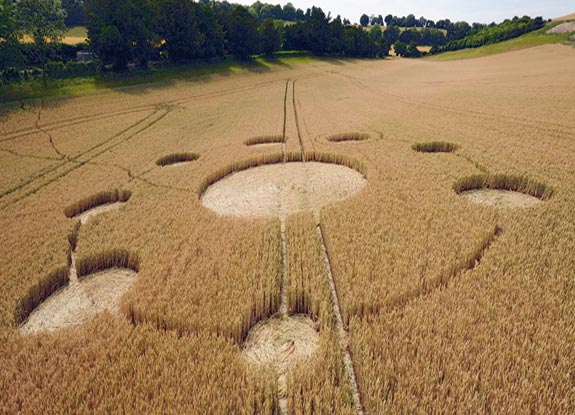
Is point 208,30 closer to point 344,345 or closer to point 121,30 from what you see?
point 121,30

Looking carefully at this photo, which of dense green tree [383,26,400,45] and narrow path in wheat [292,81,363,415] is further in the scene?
dense green tree [383,26,400,45]

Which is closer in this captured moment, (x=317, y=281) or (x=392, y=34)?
(x=317, y=281)

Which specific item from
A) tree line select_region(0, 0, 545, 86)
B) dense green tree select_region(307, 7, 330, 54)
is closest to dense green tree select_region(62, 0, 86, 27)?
tree line select_region(0, 0, 545, 86)

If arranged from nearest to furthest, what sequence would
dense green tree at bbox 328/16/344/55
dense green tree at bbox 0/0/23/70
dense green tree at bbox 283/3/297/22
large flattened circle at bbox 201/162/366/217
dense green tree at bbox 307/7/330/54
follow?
large flattened circle at bbox 201/162/366/217 → dense green tree at bbox 0/0/23/70 → dense green tree at bbox 307/7/330/54 → dense green tree at bbox 328/16/344/55 → dense green tree at bbox 283/3/297/22

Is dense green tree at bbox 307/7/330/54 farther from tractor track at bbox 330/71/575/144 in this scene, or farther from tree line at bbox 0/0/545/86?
tractor track at bbox 330/71/575/144

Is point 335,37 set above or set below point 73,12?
below

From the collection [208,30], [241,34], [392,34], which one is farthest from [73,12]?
[392,34]

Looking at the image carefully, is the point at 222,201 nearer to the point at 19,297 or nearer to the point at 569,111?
the point at 19,297
